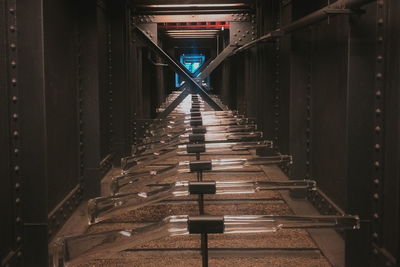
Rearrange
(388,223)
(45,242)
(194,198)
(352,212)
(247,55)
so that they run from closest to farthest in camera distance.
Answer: (388,223)
(352,212)
(45,242)
(194,198)
(247,55)

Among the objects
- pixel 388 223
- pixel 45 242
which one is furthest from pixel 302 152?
pixel 45 242

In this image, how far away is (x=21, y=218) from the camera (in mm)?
3021

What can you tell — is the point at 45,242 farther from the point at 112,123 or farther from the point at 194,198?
the point at 112,123

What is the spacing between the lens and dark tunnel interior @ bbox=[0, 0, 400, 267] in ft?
8.70

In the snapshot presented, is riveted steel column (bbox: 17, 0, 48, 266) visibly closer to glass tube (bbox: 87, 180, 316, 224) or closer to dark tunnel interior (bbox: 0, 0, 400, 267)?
dark tunnel interior (bbox: 0, 0, 400, 267)

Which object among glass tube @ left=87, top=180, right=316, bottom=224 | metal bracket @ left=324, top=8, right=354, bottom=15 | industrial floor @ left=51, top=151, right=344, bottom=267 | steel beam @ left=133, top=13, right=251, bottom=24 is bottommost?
industrial floor @ left=51, top=151, right=344, bottom=267

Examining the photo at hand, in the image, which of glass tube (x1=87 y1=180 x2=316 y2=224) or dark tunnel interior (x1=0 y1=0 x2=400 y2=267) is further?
glass tube (x1=87 y1=180 x2=316 y2=224)

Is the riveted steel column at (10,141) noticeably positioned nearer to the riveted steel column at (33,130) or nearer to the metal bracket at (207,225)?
the riveted steel column at (33,130)

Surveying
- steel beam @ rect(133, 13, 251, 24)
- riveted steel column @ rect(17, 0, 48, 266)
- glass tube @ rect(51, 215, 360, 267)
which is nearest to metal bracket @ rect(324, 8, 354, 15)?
glass tube @ rect(51, 215, 360, 267)

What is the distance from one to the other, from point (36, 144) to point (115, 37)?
3507mm

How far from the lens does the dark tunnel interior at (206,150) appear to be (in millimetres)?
2650

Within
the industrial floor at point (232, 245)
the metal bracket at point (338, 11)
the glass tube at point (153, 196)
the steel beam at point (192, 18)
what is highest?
the steel beam at point (192, 18)

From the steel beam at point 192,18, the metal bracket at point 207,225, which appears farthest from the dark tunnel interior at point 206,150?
the steel beam at point 192,18

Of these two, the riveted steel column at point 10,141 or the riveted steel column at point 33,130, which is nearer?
the riveted steel column at point 10,141
